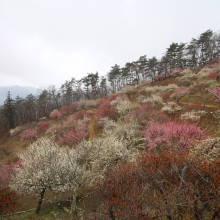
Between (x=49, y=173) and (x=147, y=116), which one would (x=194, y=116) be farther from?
(x=49, y=173)

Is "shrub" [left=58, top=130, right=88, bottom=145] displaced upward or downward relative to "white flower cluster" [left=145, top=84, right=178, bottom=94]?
downward

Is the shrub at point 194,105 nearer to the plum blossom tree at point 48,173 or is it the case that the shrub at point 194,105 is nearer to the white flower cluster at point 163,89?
the white flower cluster at point 163,89

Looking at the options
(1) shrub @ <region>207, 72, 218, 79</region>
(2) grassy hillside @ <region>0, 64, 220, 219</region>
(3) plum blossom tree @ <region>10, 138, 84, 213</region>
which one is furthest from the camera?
(1) shrub @ <region>207, 72, 218, 79</region>

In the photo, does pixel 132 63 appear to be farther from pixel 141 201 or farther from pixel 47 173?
pixel 141 201

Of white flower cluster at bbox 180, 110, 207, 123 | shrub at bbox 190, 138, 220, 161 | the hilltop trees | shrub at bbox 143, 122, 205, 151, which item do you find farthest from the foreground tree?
shrub at bbox 190, 138, 220, 161

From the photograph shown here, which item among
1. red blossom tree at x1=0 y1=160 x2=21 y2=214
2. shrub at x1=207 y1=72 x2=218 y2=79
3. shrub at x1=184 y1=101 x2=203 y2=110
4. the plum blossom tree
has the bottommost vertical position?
red blossom tree at x1=0 y1=160 x2=21 y2=214

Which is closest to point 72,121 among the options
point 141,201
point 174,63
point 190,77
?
point 190,77

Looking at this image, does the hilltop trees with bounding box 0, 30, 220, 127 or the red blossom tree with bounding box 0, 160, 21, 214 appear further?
the hilltop trees with bounding box 0, 30, 220, 127

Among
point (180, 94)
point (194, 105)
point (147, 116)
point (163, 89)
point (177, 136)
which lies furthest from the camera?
point (163, 89)

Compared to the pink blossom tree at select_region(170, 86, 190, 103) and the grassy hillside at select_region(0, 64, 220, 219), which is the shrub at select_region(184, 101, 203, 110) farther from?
the pink blossom tree at select_region(170, 86, 190, 103)

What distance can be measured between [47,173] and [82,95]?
7778 centimetres

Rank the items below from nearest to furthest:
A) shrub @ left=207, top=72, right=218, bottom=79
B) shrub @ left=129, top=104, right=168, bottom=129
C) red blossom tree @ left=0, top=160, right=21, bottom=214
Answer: red blossom tree @ left=0, top=160, right=21, bottom=214, shrub @ left=129, top=104, right=168, bottom=129, shrub @ left=207, top=72, right=218, bottom=79

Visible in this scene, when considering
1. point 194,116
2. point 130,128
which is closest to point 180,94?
point 194,116

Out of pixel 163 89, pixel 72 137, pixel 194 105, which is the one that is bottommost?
pixel 72 137
